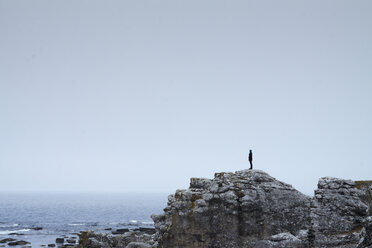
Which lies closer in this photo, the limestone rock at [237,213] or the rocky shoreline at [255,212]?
the rocky shoreline at [255,212]

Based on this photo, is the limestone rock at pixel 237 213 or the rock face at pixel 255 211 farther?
the limestone rock at pixel 237 213

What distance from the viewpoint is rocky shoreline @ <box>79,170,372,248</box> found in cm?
2517

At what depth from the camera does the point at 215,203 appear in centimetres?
2892

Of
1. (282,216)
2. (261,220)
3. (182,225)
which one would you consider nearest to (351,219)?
(282,216)

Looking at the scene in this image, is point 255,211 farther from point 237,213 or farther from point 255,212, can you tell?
point 237,213

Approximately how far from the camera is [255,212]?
28078 millimetres

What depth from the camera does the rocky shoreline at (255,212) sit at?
82.6 feet

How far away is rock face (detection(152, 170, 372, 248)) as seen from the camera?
2522cm

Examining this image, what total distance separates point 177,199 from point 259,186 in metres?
8.58

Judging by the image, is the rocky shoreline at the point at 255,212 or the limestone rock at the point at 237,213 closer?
the rocky shoreline at the point at 255,212

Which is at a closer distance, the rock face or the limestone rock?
the rock face

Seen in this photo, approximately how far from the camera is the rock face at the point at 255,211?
25.2 m

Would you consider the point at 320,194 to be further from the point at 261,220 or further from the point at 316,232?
the point at 261,220

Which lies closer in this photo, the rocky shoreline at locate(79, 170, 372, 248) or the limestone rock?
Result: the rocky shoreline at locate(79, 170, 372, 248)
